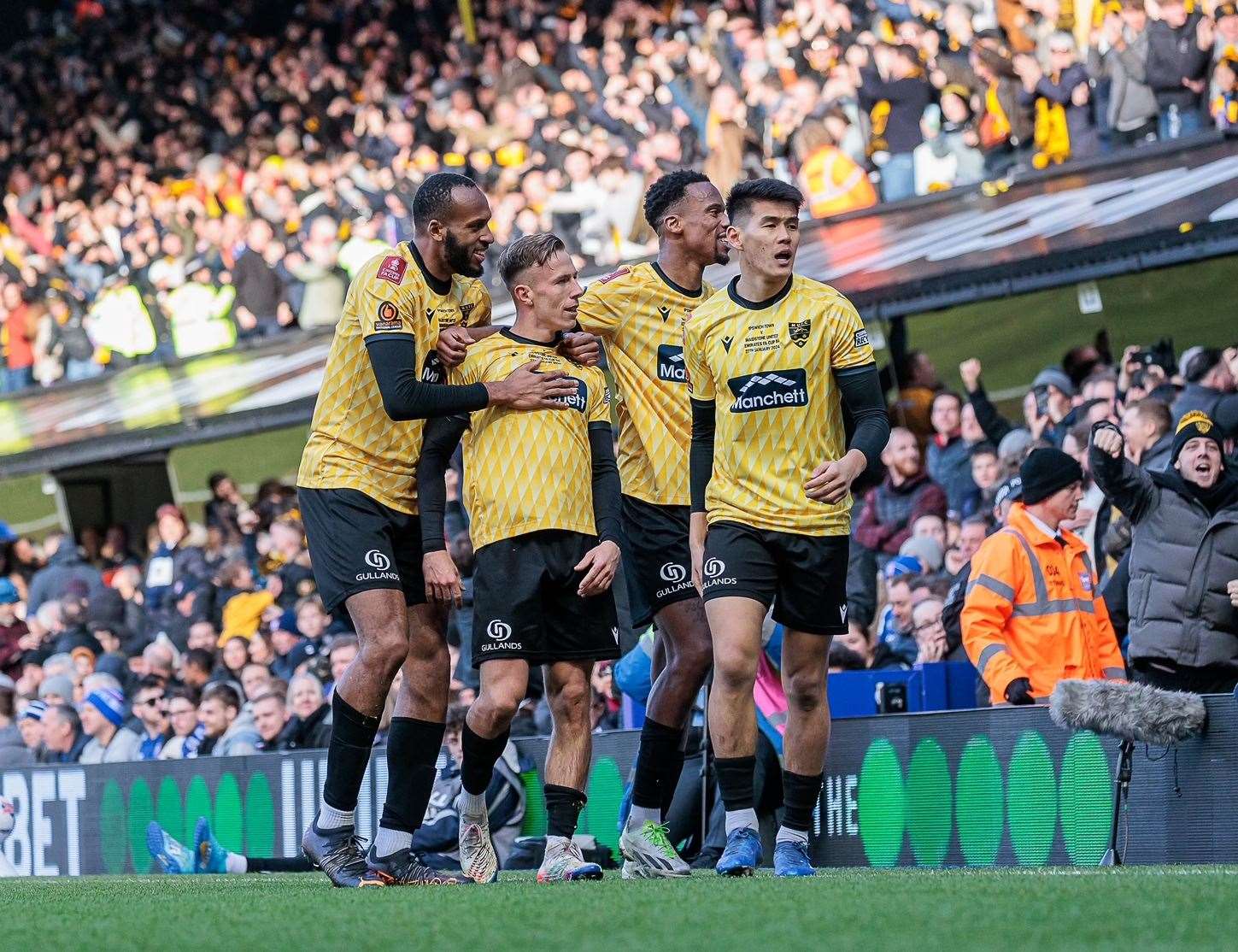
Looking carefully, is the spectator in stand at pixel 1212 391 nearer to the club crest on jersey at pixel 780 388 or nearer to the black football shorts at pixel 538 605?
the club crest on jersey at pixel 780 388

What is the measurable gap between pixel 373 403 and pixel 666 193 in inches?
49.7

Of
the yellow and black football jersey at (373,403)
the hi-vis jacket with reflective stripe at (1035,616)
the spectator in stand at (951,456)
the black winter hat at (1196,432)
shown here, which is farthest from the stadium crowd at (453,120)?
the yellow and black football jersey at (373,403)

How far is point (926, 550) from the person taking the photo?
11023mm

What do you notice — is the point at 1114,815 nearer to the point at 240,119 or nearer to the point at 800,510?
the point at 800,510

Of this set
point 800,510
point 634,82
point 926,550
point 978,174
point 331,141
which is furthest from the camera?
point 331,141

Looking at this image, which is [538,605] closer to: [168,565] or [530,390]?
[530,390]

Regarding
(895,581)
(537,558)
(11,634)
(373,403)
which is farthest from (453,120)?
(537,558)

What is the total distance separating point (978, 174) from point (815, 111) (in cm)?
179

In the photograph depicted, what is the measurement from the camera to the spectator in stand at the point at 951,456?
11438 mm

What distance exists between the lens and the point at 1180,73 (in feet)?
41.3

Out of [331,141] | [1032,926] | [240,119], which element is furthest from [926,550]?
[240,119]

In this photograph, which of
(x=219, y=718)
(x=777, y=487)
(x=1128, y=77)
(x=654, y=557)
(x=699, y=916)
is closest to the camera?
(x=699, y=916)

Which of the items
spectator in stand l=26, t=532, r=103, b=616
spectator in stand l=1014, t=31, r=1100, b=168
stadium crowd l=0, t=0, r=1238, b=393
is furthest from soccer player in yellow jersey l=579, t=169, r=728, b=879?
spectator in stand l=26, t=532, r=103, b=616

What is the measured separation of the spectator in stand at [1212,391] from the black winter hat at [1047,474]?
71.1 inches
